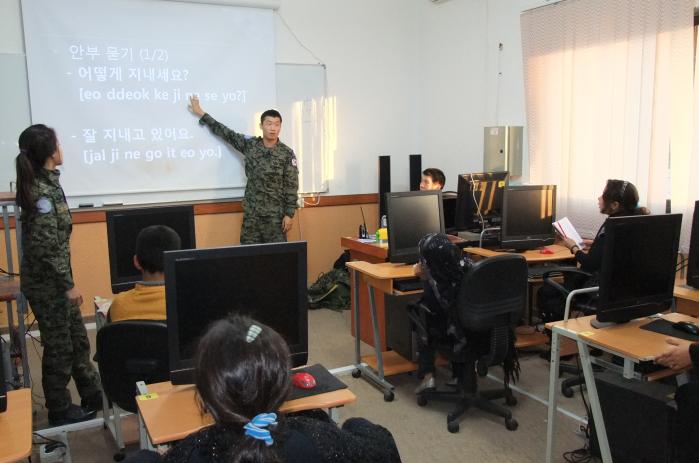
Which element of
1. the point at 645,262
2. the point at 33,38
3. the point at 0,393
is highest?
the point at 33,38

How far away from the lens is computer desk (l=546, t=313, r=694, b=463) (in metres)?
2.32

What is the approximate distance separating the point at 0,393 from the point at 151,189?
12.0ft

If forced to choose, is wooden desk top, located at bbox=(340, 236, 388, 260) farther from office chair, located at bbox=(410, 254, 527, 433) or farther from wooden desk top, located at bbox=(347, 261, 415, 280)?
office chair, located at bbox=(410, 254, 527, 433)

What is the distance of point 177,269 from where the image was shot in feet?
5.83

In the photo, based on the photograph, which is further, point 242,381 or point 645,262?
point 645,262

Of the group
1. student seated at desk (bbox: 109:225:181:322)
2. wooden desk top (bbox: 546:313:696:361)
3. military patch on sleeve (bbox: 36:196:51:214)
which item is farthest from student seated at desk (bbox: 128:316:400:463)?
military patch on sleeve (bbox: 36:196:51:214)

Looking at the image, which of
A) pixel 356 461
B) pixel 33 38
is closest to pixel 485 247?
pixel 356 461

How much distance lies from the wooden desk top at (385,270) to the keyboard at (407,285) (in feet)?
0.20

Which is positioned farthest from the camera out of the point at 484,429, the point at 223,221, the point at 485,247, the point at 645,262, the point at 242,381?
the point at 223,221

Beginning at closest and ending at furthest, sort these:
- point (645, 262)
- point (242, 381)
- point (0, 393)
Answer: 1. point (242, 381)
2. point (0, 393)
3. point (645, 262)

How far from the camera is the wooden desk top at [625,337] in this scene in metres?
2.29

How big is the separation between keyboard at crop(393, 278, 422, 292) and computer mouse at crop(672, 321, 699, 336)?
144cm

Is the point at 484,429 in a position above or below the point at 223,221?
below

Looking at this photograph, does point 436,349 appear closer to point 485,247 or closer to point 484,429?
point 484,429
